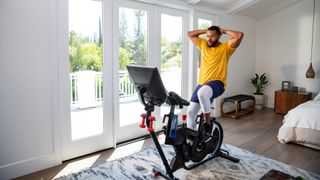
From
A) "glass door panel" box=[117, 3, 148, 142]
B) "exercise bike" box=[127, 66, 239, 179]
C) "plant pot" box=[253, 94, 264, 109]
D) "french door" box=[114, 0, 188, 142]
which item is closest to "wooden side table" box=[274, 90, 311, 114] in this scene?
"plant pot" box=[253, 94, 264, 109]

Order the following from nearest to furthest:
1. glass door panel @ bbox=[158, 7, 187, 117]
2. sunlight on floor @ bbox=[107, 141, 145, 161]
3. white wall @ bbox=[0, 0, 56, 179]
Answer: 1. white wall @ bbox=[0, 0, 56, 179]
2. sunlight on floor @ bbox=[107, 141, 145, 161]
3. glass door panel @ bbox=[158, 7, 187, 117]

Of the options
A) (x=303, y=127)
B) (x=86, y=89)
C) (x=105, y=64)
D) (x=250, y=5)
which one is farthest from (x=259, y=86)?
(x=86, y=89)

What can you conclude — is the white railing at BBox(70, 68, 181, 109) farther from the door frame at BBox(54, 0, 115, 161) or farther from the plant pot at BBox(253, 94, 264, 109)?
the plant pot at BBox(253, 94, 264, 109)

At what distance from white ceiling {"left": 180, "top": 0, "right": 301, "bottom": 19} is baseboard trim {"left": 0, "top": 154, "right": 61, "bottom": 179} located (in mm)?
3285

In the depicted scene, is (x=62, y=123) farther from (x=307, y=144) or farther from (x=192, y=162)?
(x=307, y=144)

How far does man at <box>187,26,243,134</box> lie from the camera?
2703 mm

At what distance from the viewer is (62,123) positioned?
294cm

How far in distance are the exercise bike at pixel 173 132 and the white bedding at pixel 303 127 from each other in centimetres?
112

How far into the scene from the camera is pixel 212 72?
2805 mm

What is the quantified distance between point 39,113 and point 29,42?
2.59 ft

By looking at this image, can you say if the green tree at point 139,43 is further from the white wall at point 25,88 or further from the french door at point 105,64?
the white wall at point 25,88

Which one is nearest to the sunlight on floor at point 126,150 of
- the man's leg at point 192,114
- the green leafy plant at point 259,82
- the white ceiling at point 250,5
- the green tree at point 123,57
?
the man's leg at point 192,114

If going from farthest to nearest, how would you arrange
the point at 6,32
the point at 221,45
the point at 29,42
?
the point at 221,45
the point at 29,42
the point at 6,32

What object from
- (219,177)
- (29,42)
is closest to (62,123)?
(29,42)
